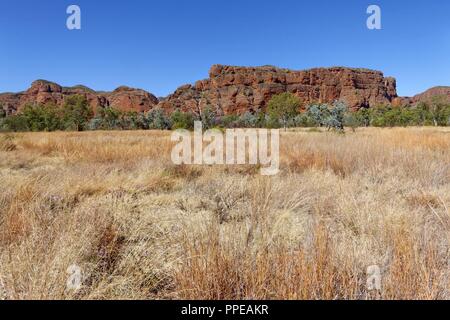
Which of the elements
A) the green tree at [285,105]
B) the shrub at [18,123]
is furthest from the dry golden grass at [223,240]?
the shrub at [18,123]

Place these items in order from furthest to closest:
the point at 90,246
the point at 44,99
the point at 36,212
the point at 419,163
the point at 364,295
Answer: the point at 44,99
the point at 419,163
the point at 36,212
the point at 90,246
the point at 364,295

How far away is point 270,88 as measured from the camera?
142 meters

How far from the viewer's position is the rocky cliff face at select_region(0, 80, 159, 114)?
144 meters

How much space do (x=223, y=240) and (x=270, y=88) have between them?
146600 millimetres

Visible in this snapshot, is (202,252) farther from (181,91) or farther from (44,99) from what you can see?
(44,99)

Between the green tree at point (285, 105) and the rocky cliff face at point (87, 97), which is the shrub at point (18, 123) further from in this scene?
the rocky cliff face at point (87, 97)

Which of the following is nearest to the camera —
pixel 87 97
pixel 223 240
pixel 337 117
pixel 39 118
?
pixel 223 240

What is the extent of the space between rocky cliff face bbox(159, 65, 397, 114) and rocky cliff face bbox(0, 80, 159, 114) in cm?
1608

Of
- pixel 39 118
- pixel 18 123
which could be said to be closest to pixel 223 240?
pixel 39 118

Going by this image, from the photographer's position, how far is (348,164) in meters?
5.08

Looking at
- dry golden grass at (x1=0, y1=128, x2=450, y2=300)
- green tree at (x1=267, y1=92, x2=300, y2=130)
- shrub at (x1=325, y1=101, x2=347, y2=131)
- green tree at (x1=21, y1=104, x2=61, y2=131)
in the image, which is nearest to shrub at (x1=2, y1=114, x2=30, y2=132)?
green tree at (x1=21, y1=104, x2=61, y2=131)

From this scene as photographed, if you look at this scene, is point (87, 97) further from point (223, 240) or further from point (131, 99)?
point (223, 240)
